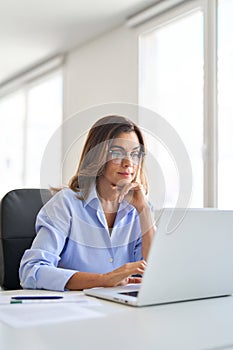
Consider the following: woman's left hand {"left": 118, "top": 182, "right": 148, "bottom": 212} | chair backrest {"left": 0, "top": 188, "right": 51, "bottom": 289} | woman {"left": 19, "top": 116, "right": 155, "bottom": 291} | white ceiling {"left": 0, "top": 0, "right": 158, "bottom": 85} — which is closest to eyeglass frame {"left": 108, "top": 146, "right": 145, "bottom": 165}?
woman {"left": 19, "top": 116, "right": 155, "bottom": 291}

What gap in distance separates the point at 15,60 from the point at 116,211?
15.5 feet

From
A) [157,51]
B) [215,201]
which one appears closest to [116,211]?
[215,201]

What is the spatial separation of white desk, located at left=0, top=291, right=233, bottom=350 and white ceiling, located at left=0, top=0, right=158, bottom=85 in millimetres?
3595

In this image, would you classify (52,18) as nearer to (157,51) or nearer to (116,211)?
(157,51)

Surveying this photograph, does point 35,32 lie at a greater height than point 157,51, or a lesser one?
greater

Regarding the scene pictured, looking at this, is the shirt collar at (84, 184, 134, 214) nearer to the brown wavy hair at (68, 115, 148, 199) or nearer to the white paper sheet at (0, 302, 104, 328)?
the brown wavy hair at (68, 115, 148, 199)

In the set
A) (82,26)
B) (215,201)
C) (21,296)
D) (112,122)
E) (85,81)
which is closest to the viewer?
(21,296)

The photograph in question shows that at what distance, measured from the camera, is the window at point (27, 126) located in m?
5.98

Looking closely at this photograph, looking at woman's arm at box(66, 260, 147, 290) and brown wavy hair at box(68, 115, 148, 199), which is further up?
brown wavy hair at box(68, 115, 148, 199)

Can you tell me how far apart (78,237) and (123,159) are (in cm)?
31

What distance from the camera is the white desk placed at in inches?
29.1

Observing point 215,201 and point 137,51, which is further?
point 137,51

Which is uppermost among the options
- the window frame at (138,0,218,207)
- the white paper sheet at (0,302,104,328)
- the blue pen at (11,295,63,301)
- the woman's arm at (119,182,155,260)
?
the window frame at (138,0,218,207)

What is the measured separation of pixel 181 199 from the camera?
1.09 meters
